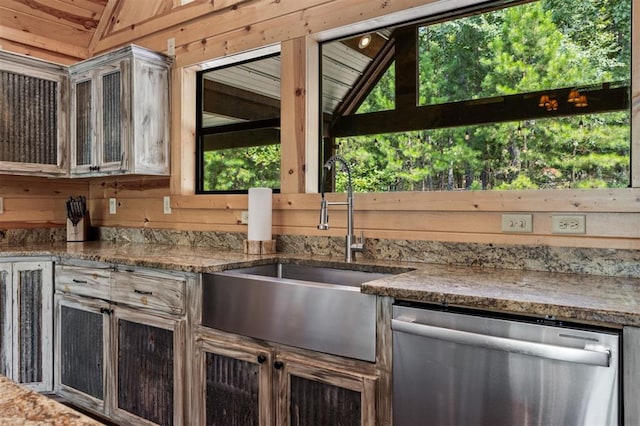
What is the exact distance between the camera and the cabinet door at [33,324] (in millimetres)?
2764

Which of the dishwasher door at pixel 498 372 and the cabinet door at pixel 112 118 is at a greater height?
the cabinet door at pixel 112 118

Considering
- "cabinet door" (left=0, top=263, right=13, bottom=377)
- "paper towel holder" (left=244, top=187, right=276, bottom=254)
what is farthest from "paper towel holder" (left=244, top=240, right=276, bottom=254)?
"cabinet door" (left=0, top=263, right=13, bottom=377)

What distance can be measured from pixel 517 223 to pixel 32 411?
190 cm

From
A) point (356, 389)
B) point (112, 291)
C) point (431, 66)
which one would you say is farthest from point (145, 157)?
point (356, 389)

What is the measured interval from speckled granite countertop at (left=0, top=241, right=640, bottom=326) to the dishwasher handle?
0.08 meters

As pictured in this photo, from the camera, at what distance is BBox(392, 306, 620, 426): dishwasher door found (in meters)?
1.22

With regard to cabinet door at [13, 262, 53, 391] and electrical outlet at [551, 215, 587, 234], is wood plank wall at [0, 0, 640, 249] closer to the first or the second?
electrical outlet at [551, 215, 587, 234]

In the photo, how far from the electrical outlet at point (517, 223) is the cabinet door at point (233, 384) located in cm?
118

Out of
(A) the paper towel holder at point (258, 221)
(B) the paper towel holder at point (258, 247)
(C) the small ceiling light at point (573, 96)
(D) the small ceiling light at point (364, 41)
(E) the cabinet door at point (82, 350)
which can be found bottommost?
(E) the cabinet door at point (82, 350)

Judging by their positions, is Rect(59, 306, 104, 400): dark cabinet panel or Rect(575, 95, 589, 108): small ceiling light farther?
Rect(59, 306, 104, 400): dark cabinet panel

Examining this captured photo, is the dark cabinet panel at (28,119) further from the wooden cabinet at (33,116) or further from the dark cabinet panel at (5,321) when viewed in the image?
the dark cabinet panel at (5,321)

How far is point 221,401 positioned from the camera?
6.70ft

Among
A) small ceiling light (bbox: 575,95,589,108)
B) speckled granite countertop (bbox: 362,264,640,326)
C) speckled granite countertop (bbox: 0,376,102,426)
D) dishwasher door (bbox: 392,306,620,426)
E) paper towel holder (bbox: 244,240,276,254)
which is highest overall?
small ceiling light (bbox: 575,95,589,108)

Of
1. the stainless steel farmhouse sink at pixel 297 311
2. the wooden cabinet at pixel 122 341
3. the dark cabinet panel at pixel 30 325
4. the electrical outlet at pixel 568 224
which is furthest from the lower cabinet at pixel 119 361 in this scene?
the electrical outlet at pixel 568 224
